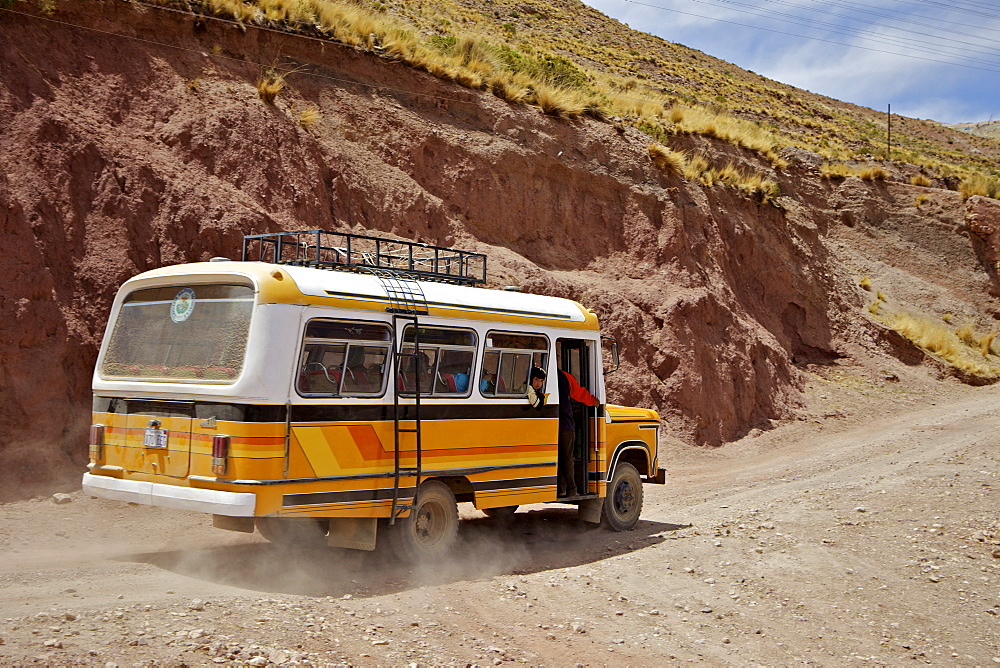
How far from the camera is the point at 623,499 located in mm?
12633

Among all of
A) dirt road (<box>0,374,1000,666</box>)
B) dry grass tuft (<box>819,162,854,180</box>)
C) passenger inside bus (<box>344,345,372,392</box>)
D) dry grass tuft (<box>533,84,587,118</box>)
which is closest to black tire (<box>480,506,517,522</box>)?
dirt road (<box>0,374,1000,666</box>)

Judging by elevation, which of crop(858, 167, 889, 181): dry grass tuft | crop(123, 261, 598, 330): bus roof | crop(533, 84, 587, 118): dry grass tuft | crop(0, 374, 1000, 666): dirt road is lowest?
crop(0, 374, 1000, 666): dirt road

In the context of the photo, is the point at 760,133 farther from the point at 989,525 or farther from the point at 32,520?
the point at 32,520

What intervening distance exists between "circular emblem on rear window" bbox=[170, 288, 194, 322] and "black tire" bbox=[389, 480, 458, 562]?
302 centimetres

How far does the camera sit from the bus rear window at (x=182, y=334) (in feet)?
27.5

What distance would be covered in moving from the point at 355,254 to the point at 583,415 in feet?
11.9

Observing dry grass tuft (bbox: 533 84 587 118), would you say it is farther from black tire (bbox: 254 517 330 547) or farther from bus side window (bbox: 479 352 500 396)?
black tire (bbox: 254 517 330 547)

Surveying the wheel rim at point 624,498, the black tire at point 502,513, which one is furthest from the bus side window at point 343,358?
the wheel rim at point 624,498

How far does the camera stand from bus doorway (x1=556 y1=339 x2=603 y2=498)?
1175cm

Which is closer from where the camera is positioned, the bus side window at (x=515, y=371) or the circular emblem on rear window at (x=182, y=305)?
the circular emblem on rear window at (x=182, y=305)

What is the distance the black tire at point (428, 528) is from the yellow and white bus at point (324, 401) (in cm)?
2

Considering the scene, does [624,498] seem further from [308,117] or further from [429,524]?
[308,117]

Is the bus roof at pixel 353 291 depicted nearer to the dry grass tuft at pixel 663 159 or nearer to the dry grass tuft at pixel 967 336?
the dry grass tuft at pixel 663 159

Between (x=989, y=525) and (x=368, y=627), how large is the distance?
317 inches
